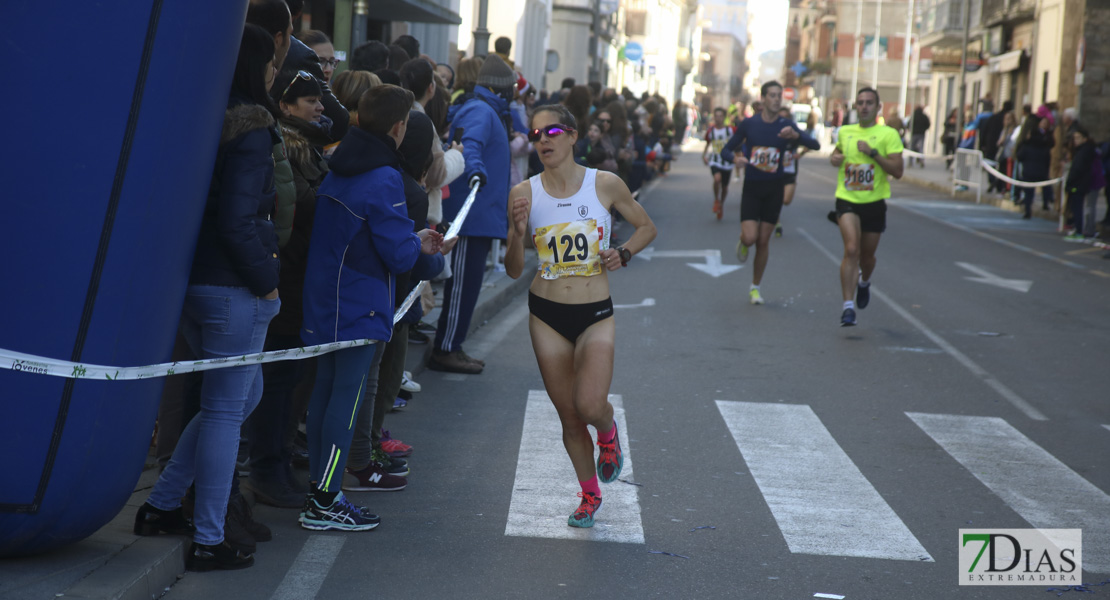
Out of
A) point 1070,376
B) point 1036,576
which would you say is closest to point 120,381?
point 1036,576

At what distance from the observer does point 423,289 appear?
22.8 feet

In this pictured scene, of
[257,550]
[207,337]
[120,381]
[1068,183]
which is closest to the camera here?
[120,381]

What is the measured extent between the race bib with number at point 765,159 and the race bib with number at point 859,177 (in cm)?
121

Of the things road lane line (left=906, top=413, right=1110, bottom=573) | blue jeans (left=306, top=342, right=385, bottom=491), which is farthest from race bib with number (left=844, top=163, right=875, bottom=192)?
blue jeans (left=306, top=342, right=385, bottom=491)

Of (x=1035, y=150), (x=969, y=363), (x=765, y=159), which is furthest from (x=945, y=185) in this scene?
(x=969, y=363)

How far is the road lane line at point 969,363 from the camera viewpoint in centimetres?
780

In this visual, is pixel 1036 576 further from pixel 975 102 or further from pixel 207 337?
pixel 975 102

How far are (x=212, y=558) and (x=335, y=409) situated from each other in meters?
0.78

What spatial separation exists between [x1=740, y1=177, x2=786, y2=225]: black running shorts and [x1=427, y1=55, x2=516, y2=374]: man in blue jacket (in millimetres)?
3959

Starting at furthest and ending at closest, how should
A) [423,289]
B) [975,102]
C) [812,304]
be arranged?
[975,102], [812,304], [423,289]

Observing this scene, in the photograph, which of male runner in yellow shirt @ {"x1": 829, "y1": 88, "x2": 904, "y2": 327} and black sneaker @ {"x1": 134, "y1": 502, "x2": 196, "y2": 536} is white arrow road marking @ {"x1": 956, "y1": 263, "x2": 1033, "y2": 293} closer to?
male runner in yellow shirt @ {"x1": 829, "y1": 88, "x2": 904, "y2": 327}

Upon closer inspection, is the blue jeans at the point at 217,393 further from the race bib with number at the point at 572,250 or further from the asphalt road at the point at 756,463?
the race bib with number at the point at 572,250

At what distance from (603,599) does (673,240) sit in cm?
1367

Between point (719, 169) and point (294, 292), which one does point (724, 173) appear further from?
point (294, 292)
